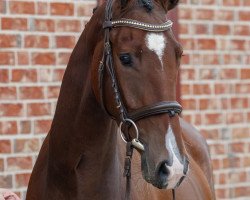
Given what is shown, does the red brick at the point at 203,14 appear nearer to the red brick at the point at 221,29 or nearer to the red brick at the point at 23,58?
the red brick at the point at 221,29

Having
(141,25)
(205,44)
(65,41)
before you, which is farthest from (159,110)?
(205,44)

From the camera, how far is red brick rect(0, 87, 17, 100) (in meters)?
6.02

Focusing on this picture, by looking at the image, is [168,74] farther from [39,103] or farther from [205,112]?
[205,112]

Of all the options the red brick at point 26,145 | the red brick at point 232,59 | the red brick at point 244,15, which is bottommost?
the red brick at point 26,145

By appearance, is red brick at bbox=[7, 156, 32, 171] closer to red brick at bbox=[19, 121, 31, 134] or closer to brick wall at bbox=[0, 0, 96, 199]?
brick wall at bbox=[0, 0, 96, 199]

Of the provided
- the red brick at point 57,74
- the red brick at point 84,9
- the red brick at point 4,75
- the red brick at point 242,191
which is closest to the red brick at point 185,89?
the red brick at point 242,191

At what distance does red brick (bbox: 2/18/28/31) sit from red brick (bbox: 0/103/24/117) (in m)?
0.52

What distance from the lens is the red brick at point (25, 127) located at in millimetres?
6113

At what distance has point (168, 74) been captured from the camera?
3.74 meters

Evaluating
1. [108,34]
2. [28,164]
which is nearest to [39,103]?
[28,164]

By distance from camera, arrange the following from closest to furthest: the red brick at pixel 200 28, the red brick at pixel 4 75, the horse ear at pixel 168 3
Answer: the horse ear at pixel 168 3 → the red brick at pixel 4 75 → the red brick at pixel 200 28

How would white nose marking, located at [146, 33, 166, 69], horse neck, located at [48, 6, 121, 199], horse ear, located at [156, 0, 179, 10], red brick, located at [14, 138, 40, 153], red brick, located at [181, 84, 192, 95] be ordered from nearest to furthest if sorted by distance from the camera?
1. white nose marking, located at [146, 33, 166, 69]
2. horse ear, located at [156, 0, 179, 10]
3. horse neck, located at [48, 6, 121, 199]
4. red brick, located at [14, 138, 40, 153]
5. red brick, located at [181, 84, 192, 95]

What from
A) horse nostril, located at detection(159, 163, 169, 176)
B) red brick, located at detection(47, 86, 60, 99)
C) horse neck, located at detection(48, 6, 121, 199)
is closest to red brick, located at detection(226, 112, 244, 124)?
red brick, located at detection(47, 86, 60, 99)

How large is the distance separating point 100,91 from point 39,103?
2.32 m
